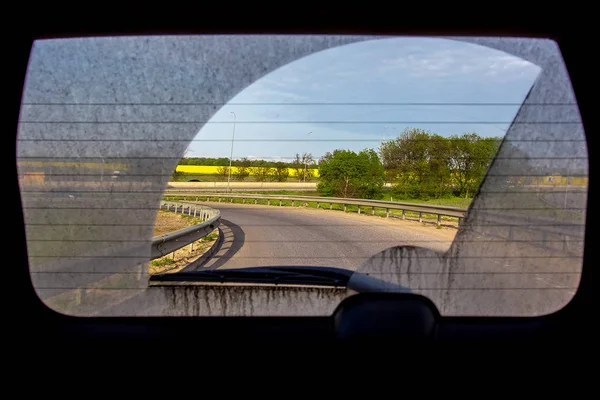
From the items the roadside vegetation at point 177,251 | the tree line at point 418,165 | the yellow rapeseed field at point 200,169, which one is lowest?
the roadside vegetation at point 177,251

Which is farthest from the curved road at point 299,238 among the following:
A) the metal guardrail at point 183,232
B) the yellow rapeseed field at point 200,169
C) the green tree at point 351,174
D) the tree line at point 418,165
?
the yellow rapeseed field at point 200,169

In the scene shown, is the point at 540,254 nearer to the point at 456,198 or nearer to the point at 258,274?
the point at 456,198

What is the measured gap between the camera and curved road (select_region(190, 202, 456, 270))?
4828mm

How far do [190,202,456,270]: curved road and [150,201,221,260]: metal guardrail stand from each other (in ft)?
0.83

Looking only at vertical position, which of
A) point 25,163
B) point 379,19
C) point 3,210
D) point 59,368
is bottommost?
point 59,368

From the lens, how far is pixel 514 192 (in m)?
3.29

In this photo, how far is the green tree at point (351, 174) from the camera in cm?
418

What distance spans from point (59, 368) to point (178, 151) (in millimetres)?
1458

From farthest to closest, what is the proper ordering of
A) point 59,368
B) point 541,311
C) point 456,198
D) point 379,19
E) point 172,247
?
point 172,247
point 456,198
point 541,311
point 379,19
point 59,368

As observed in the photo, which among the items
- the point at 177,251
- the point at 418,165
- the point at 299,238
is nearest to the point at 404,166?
the point at 418,165

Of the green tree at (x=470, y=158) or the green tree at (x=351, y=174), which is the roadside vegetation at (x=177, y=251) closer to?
the green tree at (x=351, y=174)

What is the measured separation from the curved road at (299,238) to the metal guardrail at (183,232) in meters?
0.25

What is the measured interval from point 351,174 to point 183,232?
5.53 ft

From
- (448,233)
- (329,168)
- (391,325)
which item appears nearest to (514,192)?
(448,233)
